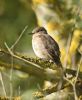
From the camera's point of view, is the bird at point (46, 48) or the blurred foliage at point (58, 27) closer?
the bird at point (46, 48)

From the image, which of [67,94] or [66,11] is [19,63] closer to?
[67,94]

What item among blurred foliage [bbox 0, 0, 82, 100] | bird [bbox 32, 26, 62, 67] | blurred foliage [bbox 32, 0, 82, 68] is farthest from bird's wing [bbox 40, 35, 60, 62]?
blurred foliage [bbox 32, 0, 82, 68]

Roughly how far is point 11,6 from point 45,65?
11123 millimetres

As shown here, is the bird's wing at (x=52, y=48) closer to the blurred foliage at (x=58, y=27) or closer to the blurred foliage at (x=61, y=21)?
the blurred foliage at (x=58, y=27)

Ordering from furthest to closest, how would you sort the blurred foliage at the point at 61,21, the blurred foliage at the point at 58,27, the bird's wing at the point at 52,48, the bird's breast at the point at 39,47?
Result: the blurred foliage at the point at 61,21 < the blurred foliage at the point at 58,27 < the bird's breast at the point at 39,47 < the bird's wing at the point at 52,48

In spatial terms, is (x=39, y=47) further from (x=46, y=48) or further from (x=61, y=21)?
(x=61, y=21)

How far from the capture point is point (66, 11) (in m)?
10.8

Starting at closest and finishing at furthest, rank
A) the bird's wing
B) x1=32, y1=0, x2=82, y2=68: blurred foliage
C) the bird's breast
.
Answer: the bird's wing → the bird's breast → x1=32, y1=0, x2=82, y2=68: blurred foliage

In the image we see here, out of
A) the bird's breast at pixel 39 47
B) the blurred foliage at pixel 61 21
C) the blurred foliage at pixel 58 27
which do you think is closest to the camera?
the bird's breast at pixel 39 47

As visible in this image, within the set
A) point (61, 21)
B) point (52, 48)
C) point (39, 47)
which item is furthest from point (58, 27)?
point (52, 48)

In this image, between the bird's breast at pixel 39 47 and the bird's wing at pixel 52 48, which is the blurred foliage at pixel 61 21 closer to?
the bird's breast at pixel 39 47

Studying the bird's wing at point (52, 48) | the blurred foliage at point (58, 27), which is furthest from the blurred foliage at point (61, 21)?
the bird's wing at point (52, 48)

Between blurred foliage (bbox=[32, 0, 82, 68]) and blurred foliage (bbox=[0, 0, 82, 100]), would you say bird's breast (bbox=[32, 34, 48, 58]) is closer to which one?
blurred foliage (bbox=[0, 0, 82, 100])

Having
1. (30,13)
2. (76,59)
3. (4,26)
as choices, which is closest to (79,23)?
(76,59)
